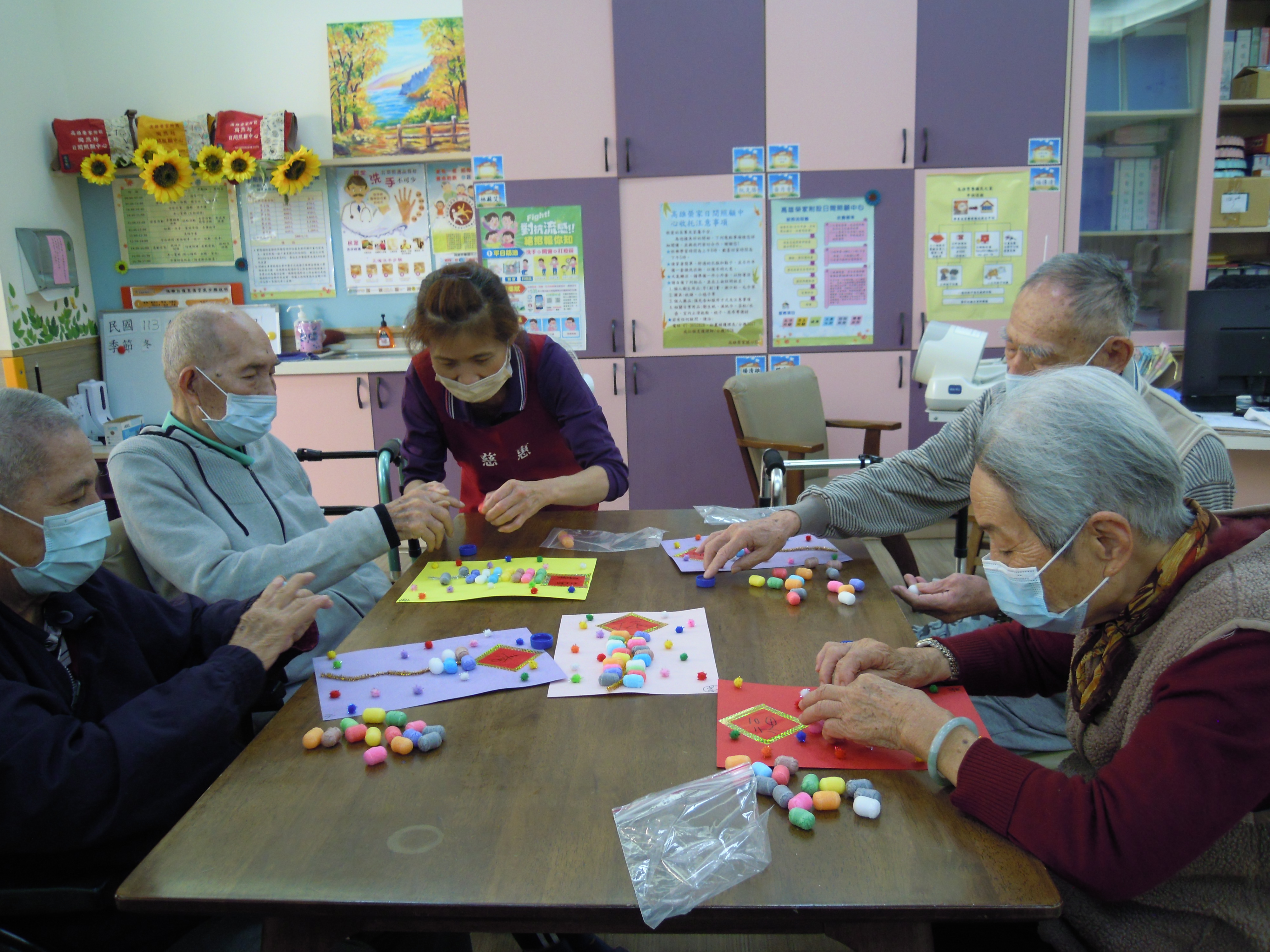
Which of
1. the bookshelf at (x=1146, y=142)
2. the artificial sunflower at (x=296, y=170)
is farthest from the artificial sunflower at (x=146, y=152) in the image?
the bookshelf at (x=1146, y=142)

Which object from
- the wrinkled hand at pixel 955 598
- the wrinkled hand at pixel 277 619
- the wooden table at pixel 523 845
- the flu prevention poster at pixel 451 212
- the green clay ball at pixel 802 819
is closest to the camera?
the wooden table at pixel 523 845

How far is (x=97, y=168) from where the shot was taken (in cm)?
465

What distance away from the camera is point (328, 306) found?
495 centimetres

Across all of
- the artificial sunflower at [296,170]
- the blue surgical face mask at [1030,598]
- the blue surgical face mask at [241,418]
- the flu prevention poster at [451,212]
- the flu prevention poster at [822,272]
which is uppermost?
the artificial sunflower at [296,170]

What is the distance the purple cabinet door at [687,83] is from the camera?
3732 millimetres

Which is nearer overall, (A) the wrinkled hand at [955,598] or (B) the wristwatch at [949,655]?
(B) the wristwatch at [949,655]

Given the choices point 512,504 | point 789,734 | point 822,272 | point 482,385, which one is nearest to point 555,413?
point 482,385

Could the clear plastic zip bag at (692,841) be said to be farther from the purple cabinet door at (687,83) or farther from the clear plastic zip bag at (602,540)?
the purple cabinet door at (687,83)

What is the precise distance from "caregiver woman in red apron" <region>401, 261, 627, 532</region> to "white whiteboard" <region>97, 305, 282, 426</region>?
2.97 metres

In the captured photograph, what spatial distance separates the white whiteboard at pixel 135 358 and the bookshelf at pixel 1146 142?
14.1ft

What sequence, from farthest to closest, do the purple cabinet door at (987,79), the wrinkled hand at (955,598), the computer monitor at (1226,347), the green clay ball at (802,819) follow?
the purple cabinet door at (987,79) < the computer monitor at (1226,347) < the wrinkled hand at (955,598) < the green clay ball at (802,819)

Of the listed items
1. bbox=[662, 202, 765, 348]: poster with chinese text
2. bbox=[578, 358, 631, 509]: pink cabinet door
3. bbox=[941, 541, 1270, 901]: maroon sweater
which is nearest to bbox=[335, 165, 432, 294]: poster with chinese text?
bbox=[578, 358, 631, 509]: pink cabinet door

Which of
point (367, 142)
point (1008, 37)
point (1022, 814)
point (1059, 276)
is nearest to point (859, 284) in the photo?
point (1008, 37)

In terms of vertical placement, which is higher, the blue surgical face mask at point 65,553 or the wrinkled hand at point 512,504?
the blue surgical face mask at point 65,553
